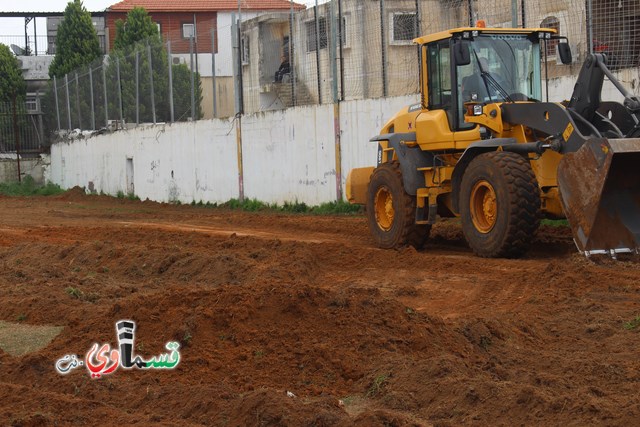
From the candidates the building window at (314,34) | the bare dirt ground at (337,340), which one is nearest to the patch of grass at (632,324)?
the bare dirt ground at (337,340)

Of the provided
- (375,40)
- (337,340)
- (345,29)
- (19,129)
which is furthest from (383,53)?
(19,129)

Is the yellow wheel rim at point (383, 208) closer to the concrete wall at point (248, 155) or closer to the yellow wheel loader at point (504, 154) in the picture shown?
the yellow wheel loader at point (504, 154)

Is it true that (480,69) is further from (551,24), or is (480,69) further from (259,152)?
(259,152)

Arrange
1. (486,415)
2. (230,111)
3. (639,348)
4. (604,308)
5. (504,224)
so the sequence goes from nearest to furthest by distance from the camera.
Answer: (486,415) → (639,348) → (604,308) → (504,224) → (230,111)

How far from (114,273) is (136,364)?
230 inches

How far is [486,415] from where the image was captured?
6.15 metres

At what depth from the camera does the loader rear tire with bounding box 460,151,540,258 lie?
1237cm

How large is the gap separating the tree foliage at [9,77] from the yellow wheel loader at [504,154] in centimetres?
3636

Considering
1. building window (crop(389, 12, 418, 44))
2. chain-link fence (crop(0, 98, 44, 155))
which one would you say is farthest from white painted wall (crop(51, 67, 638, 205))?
chain-link fence (crop(0, 98, 44, 155))

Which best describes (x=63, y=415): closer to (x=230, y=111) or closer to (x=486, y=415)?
(x=486, y=415)

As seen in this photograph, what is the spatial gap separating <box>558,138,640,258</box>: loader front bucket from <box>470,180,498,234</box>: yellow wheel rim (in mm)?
1147

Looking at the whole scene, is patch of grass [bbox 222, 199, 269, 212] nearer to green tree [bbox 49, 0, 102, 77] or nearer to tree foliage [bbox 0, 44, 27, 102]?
tree foliage [bbox 0, 44, 27, 102]

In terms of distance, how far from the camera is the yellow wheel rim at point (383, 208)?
15.2 m

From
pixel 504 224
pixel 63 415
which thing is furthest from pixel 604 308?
pixel 63 415
